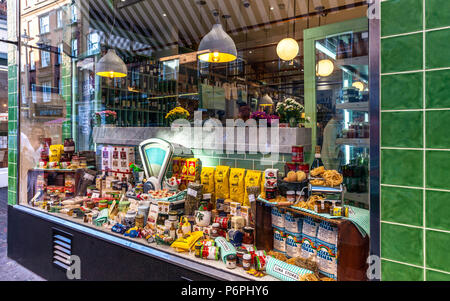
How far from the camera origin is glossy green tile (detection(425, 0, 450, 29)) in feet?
3.91

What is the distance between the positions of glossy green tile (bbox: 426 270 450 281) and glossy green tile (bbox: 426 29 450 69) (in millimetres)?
778

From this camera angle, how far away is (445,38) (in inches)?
46.9

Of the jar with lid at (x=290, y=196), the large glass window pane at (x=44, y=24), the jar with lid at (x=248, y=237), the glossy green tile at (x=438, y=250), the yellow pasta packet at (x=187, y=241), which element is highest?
the large glass window pane at (x=44, y=24)

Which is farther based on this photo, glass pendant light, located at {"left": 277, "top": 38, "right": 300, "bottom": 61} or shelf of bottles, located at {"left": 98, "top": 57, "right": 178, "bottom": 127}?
glass pendant light, located at {"left": 277, "top": 38, "right": 300, "bottom": 61}

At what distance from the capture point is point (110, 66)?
3.41 m

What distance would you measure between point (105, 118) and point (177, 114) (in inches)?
40.1

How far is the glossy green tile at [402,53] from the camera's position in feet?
4.07

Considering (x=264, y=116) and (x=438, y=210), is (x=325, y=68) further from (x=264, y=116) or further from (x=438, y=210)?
(x=438, y=210)

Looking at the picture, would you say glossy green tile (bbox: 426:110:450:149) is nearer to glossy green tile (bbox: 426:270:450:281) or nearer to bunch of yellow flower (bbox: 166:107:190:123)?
glossy green tile (bbox: 426:270:450:281)

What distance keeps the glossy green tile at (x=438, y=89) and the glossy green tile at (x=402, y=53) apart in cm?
6

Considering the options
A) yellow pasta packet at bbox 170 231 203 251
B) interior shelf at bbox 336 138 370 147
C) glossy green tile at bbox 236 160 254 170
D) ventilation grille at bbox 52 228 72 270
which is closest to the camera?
interior shelf at bbox 336 138 370 147

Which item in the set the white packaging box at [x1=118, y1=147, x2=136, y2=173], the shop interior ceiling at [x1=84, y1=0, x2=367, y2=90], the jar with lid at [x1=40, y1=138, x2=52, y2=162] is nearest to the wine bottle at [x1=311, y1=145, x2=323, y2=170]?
the white packaging box at [x1=118, y1=147, x2=136, y2=173]

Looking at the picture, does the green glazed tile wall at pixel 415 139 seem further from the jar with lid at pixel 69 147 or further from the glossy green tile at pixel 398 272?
the jar with lid at pixel 69 147

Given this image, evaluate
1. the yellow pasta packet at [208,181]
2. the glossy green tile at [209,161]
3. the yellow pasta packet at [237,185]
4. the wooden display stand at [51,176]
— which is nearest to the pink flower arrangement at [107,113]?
the wooden display stand at [51,176]
